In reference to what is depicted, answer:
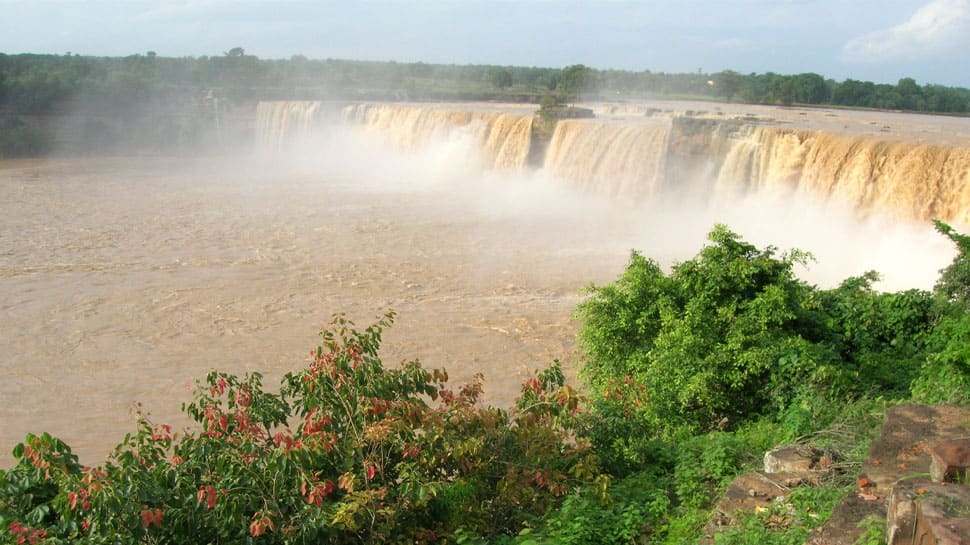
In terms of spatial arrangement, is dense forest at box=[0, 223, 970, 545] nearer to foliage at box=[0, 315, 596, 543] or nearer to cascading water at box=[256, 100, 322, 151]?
foliage at box=[0, 315, 596, 543]

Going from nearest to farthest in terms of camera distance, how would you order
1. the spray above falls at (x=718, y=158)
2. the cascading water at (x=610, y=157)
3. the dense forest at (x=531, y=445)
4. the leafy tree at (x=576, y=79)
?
the dense forest at (x=531, y=445) < the spray above falls at (x=718, y=158) < the cascading water at (x=610, y=157) < the leafy tree at (x=576, y=79)

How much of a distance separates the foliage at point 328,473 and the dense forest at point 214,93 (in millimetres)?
27810

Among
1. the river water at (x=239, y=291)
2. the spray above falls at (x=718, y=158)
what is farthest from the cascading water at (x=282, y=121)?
the river water at (x=239, y=291)

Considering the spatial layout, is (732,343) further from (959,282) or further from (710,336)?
(959,282)

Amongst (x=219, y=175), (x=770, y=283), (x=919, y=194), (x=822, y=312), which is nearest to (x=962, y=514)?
(x=770, y=283)

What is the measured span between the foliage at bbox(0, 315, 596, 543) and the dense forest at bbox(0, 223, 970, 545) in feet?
0.03

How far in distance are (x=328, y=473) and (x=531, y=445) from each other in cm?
105

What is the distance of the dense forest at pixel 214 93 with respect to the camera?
31938 mm

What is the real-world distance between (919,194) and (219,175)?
21.1 meters

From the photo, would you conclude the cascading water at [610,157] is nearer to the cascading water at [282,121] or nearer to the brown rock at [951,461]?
the cascading water at [282,121]

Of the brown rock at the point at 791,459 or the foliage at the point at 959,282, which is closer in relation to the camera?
the brown rock at the point at 791,459

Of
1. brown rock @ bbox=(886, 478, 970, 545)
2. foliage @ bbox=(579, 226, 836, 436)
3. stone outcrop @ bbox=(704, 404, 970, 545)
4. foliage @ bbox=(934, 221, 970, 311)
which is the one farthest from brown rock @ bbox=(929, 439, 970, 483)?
foliage @ bbox=(934, 221, 970, 311)

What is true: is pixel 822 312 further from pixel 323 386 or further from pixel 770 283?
pixel 323 386

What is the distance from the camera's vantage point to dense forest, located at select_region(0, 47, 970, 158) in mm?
31938
